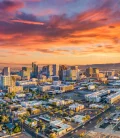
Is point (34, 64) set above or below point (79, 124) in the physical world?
above

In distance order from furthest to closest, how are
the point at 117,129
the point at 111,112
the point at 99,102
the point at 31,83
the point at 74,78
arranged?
the point at 74,78 → the point at 31,83 → the point at 99,102 → the point at 111,112 → the point at 117,129

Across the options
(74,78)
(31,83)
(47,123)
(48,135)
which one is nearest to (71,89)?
(31,83)

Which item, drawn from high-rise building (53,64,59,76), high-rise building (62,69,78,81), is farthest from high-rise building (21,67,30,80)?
high-rise building (62,69,78,81)

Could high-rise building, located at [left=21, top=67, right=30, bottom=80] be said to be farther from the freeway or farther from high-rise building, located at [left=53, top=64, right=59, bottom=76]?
the freeway

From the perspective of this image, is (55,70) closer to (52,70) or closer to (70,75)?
(52,70)

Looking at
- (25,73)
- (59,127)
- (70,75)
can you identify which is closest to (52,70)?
(25,73)

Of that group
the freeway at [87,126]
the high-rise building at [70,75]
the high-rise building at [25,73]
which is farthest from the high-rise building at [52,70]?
the freeway at [87,126]

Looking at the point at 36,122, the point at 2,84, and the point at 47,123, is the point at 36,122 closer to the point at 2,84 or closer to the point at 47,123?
the point at 47,123

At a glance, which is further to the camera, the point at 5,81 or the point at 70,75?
the point at 70,75

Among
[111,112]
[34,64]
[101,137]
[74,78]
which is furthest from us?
[34,64]

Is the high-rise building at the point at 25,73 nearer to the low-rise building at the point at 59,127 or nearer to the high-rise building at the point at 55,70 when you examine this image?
the high-rise building at the point at 55,70

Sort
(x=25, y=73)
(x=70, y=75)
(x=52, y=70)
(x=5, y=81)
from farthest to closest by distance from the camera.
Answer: (x=52, y=70), (x=25, y=73), (x=70, y=75), (x=5, y=81)
